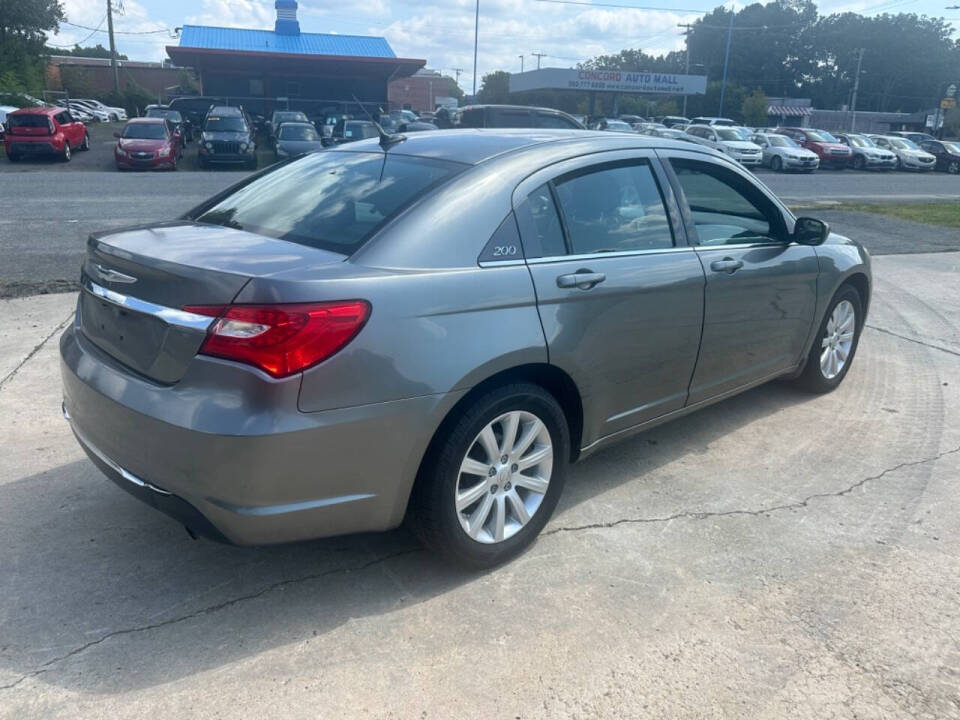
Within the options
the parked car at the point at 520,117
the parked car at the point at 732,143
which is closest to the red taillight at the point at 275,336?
the parked car at the point at 520,117

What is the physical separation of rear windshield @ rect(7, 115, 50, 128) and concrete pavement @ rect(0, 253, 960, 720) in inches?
938

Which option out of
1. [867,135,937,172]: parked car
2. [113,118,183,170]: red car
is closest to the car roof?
[113,118,183,170]: red car

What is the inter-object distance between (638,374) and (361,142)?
1804 mm

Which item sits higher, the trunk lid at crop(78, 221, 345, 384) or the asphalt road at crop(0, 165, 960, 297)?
Result: the trunk lid at crop(78, 221, 345, 384)

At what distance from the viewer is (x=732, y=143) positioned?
103ft

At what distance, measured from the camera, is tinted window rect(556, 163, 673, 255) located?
3.65 meters

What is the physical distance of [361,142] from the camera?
421 cm

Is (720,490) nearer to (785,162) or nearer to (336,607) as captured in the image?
(336,607)

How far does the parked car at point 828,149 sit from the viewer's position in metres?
35.3

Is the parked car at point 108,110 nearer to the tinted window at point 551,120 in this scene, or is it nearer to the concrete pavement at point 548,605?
the tinted window at point 551,120

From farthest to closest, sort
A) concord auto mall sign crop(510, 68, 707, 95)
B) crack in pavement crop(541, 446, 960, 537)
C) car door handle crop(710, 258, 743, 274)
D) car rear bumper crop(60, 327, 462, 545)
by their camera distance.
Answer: concord auto mall sign crop(510, 68, 707, 95), car door handle crop(710, 258, 743, 274), crack in pavement crop(541, 446, 960, 537), car rear bumper crop(60, 327, 462, 545)

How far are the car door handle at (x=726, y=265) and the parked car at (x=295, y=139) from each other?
2188cm

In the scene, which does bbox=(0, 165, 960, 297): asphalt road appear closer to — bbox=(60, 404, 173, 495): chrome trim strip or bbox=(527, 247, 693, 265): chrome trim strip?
bbox=(60, 404, 173, 495): chrome trim strip

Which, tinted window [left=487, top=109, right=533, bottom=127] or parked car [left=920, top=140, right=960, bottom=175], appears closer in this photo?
tinted window [left=487, top=109, right=533, bottom=127]
